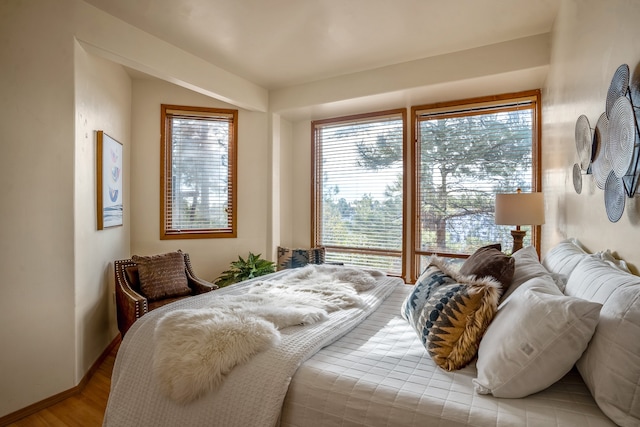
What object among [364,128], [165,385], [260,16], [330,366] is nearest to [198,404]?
[165,385]

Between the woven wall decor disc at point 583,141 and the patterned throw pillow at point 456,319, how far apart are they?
924mm

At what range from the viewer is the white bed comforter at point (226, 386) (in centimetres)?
123

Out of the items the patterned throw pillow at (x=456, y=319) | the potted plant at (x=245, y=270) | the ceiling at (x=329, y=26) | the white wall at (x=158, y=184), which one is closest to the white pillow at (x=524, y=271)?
the patterned throw pillow at (x=456, y=319)

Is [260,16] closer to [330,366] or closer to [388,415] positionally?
[330,366]

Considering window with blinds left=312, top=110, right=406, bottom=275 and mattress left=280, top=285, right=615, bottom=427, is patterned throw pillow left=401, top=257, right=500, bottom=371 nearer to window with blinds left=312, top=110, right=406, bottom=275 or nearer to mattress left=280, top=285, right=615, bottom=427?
mattress left=280, top=285, right=615, bottom=427

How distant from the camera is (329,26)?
2.86 meters

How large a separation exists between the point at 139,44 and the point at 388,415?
3.21 meters

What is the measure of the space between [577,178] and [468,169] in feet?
5.43

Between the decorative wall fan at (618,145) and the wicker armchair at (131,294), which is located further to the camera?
the wicker armchair at (131,294)

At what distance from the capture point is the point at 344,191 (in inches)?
176

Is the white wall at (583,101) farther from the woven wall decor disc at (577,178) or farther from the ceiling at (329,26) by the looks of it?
the ceiling at (329,26)

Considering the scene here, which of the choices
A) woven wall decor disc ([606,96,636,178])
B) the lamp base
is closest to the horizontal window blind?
the lamp base

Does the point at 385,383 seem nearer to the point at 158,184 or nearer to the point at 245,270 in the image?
the point at 245,270

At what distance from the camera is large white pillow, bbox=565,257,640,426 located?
909 mm
